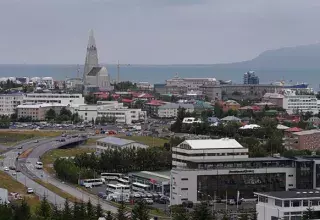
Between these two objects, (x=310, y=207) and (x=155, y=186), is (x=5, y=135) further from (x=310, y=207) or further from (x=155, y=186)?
(x=310, y=207)

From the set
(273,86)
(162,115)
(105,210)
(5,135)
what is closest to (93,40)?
(273,86)

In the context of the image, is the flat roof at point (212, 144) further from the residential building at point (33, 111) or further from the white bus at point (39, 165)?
the residential building at point (33, 111)

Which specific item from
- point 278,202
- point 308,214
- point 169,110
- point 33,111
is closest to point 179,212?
point 278,202

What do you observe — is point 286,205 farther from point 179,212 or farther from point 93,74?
point 93,74

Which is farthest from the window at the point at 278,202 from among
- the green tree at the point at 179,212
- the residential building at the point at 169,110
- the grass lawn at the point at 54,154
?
the residential building at the point at 169,110

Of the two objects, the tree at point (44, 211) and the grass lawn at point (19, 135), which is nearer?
the tree at point (44, 211)
